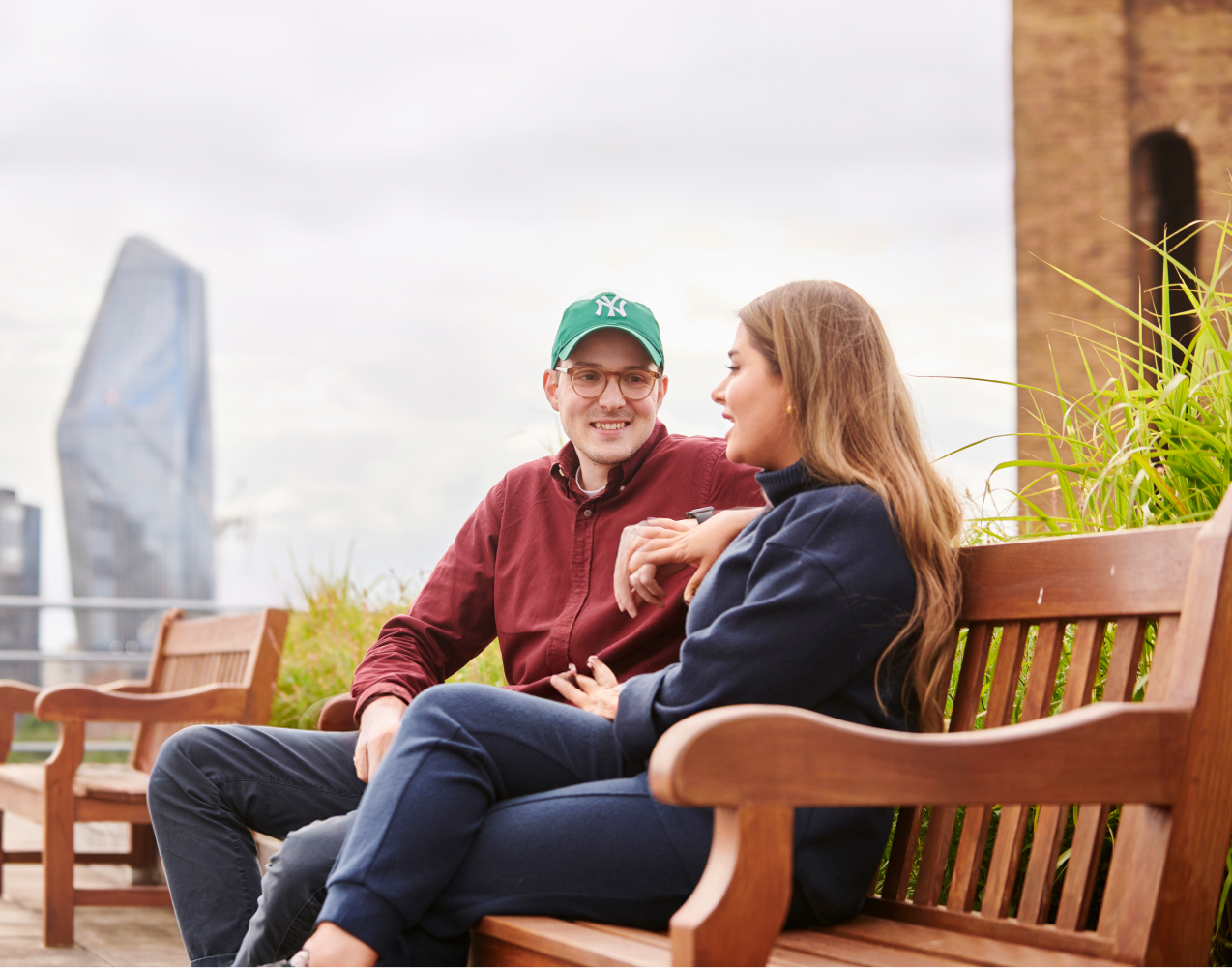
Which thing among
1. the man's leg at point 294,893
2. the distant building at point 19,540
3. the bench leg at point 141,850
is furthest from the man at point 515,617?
the distant building at point 19,540

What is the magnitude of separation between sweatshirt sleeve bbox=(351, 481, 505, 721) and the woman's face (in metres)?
0.90

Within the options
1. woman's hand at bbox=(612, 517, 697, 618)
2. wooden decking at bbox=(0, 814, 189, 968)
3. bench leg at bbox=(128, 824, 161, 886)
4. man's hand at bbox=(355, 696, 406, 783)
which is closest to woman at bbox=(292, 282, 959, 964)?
→ woman's hand at bbox=(612, 517, 697, 618)

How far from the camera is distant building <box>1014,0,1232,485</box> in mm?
11594

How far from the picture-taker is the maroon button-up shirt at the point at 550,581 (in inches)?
91.7

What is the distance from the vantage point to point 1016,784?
1292 millimetres

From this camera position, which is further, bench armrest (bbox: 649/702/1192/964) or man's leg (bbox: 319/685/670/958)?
man's leg (bbox: 319/685/670/958)

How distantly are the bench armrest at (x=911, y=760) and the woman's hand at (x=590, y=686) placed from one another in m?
0.79

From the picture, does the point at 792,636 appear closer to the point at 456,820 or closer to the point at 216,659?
the point at 456,820

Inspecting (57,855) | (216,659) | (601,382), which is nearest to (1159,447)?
(601,382)

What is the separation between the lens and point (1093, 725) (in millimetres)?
1331

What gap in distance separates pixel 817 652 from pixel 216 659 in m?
3.35

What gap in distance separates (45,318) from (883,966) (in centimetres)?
7828

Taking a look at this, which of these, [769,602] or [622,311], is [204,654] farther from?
[769,602]

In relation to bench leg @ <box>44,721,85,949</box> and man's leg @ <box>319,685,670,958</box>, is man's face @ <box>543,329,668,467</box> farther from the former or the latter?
bench leg @ <box>44,721,85,949</box>
